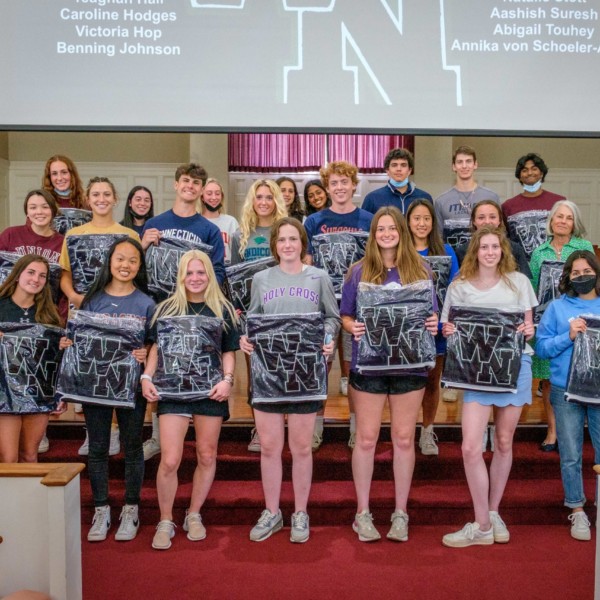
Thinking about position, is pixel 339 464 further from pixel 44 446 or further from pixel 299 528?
pixel 44 446

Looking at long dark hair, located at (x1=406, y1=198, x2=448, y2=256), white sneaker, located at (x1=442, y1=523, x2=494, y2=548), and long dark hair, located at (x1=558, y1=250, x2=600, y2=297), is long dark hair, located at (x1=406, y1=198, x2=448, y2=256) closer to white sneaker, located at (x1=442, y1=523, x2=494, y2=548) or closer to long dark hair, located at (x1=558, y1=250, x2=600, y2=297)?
long dark hair, located at (x1=558, y1=250, x2=600, y2=297)

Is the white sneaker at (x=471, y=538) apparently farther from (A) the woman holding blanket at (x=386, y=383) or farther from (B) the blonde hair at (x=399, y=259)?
(B) the blonde hair at (x=399, y=259)

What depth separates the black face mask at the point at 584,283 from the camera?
11.8 feet

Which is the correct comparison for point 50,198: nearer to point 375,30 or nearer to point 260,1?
point 260,1

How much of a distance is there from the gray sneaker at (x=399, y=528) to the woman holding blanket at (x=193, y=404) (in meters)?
0.94

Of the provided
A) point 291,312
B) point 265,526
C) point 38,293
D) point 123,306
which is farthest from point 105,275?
point 265,526

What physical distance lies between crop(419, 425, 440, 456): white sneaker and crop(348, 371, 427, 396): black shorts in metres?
0.81

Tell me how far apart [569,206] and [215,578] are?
2.79 meters

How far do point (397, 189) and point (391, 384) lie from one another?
1563 millimetres

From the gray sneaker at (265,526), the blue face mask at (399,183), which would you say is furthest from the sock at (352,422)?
the blue face mask at (399,183)

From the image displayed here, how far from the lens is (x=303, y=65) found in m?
4.11

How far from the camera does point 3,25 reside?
4.05 m

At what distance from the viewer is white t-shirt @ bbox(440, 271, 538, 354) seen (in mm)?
3461

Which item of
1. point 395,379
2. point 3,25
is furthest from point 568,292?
point 3,25
